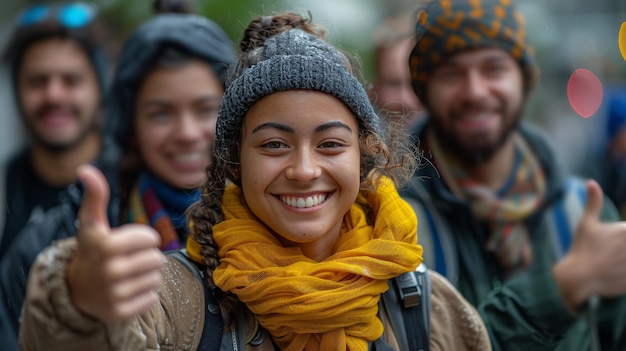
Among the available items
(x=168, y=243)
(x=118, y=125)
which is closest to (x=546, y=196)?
(x=168, y=243)

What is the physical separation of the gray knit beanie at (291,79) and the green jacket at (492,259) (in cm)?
78

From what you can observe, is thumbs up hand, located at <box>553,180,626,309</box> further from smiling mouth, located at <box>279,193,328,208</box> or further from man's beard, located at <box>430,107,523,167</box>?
man's beard, located at <box>430,107,523,167</box>

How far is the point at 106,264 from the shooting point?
1.96 m

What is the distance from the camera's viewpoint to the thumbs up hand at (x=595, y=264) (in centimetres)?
272

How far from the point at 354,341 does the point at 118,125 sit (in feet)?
7.12

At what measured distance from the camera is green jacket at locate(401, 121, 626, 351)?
2.85 metres

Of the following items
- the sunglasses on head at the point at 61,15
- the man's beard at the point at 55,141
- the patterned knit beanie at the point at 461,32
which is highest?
the sunglasses on head at the point at 61,15

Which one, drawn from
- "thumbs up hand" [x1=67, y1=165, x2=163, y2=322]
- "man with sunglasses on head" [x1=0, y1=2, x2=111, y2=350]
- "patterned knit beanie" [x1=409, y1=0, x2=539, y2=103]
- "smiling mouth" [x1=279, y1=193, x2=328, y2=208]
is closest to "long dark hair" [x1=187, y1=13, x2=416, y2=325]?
→ "smiling mouth" [x1=279, y1=193, x2=328, y2=208]

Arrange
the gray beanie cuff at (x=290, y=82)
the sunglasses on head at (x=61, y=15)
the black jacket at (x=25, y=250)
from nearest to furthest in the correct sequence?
the gray beanie cuff at (x=290, y=82)
the black jacket at (x=25, y=250)
the sunglasses on head at (x=61, y=15)

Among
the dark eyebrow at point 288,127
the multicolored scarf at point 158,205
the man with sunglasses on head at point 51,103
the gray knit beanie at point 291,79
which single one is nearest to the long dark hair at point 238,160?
the gray knit beanie at point 291,79

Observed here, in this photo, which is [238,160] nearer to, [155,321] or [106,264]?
[155,321]

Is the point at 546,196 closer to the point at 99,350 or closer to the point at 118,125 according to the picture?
the point at 118,125

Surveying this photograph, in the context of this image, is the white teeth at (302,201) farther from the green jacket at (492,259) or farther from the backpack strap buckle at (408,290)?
the green jacket at (492,259)

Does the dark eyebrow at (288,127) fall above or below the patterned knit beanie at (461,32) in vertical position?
below
